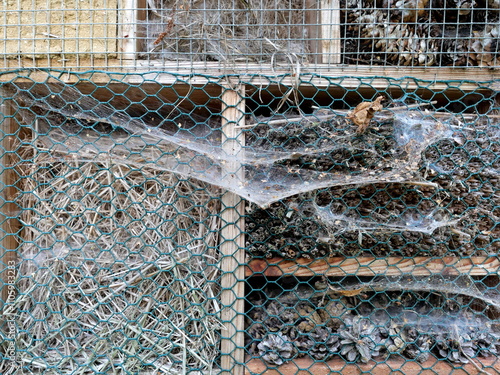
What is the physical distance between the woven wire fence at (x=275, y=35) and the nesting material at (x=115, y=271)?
0.43 m

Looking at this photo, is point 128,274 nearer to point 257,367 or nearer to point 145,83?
point 257,367

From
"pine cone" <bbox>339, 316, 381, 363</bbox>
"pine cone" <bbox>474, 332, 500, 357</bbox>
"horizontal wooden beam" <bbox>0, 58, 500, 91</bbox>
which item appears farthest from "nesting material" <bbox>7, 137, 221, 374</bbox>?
"pine cone" <bbox>474, 332, 500, 357</bbox>

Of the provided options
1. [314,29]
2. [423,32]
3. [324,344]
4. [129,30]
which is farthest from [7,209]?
[423,32]

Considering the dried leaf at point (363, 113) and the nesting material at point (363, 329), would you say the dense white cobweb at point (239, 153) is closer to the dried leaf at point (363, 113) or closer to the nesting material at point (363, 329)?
the dried leaf at point (363, 113)

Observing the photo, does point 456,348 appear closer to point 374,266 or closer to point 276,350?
point 374,266

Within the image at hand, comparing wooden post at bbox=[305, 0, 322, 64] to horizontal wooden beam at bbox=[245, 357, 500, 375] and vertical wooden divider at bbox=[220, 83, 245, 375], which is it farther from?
horizontal wooden beam at bbox=[245, 357, 500, 375]

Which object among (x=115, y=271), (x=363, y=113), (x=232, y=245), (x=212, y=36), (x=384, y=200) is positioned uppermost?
(x=212, y=36)

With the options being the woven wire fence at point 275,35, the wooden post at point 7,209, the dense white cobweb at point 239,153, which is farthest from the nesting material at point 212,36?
the wooden post at point 7,209

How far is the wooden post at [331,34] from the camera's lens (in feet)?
5.31

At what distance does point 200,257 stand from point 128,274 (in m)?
0.30

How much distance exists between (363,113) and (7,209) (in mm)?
1468

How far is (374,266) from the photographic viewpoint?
5.28 feet

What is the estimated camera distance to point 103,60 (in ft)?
5.35

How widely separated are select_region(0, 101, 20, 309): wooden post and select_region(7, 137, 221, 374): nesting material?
43 millimetres
